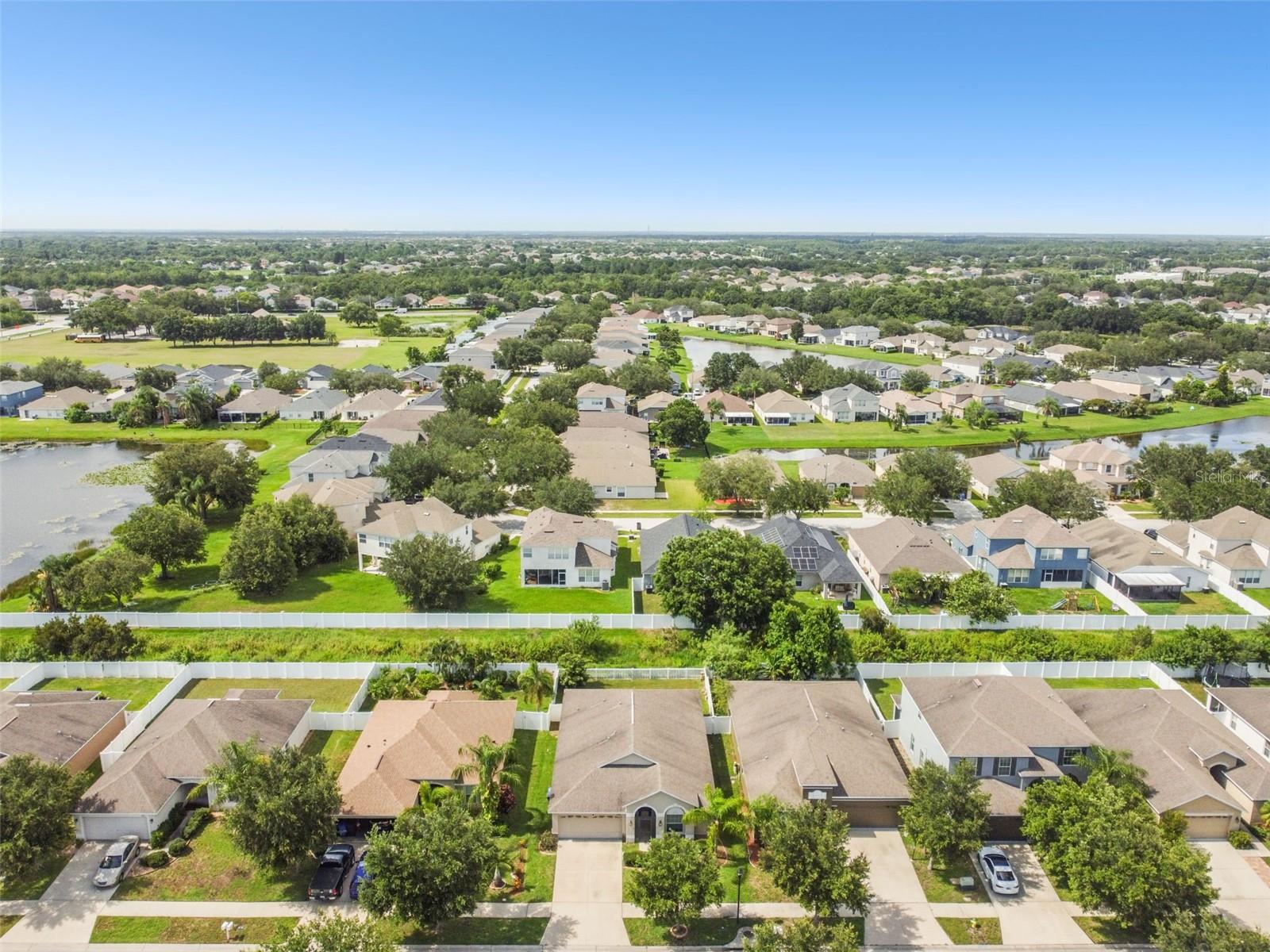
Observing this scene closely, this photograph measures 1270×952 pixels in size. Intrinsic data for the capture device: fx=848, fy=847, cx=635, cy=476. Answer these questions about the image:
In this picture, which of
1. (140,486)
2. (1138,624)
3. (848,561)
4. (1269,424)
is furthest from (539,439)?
(1269,424)

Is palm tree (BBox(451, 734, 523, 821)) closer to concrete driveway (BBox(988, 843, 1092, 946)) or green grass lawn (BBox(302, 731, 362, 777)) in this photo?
green grass lawn (BBox(302, 731, 362, 777))

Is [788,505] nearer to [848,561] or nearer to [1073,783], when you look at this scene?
[848,561]

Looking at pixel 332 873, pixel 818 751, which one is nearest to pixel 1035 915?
pixel 818 751

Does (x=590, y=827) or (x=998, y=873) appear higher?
(x=998, y=873)

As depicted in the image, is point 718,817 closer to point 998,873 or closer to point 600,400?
point 998,873

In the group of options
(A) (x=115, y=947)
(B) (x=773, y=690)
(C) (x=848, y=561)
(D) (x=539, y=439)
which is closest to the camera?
(A) (x=115, y=947)

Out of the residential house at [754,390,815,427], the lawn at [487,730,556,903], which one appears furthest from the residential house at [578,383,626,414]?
the lawn at [487,730,556,903]
